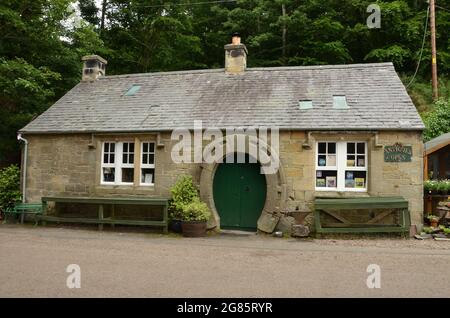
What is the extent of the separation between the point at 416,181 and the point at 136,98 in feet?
32.9

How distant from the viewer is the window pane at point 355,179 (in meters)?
11.2

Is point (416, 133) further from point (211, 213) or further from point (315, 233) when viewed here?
point (211, 213)

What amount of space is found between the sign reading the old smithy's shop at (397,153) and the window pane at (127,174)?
8.15m

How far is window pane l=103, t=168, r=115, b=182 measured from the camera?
12914 mm

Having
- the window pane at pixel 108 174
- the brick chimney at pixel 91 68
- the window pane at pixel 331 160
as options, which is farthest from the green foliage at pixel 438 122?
the brick chimney at pixel 91 68

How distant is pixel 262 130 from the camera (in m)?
11.5

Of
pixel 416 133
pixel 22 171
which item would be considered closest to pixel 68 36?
pixel 22 171

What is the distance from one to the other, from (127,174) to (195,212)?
11.0ft

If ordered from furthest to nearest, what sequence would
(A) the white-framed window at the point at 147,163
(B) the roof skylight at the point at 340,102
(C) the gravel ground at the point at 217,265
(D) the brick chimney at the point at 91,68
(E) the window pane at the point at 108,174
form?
(D) the brick chimney at the point at 91,68 < (E) the window pane at the point at 108,174 < (A) the white-framed window at the point at 147,163 < (B) the roof skylight at the point at 340,102 < (C) the gravel ground at the point at 217,265

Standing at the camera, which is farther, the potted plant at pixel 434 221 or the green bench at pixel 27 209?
the green bench at pixel 27 209

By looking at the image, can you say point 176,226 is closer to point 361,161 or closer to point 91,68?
point 361,161

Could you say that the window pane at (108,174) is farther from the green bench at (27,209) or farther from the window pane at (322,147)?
the window pane at (322,147)

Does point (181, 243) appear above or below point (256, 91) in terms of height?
below
